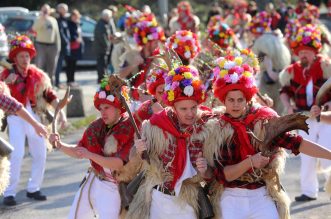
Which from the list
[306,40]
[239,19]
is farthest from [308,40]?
[239,19]

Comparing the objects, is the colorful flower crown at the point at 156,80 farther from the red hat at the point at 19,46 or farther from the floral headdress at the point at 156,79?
the red hat at the point at 19,46

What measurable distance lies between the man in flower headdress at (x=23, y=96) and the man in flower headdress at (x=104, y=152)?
301 centimetres

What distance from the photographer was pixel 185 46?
9.77m

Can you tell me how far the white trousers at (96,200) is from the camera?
23.3 ft

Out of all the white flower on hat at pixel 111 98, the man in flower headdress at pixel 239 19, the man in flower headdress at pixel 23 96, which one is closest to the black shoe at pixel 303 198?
the man in flower headdress at pixel 23 96

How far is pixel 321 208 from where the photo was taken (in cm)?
960

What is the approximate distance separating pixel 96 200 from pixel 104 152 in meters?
0.44

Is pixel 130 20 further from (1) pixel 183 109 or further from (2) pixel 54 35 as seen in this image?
(1) pixel 183 109

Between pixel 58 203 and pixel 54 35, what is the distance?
9858 mm

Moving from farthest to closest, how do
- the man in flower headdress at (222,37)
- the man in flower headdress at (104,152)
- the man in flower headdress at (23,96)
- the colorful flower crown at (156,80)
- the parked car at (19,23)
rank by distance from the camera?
the parked car at (19,23) < the man in flower headdress at (222,37) < the man in flower headdress at (23,96) < the colorful flower crown at (156,80) < the man in flower headdress at (104,152)

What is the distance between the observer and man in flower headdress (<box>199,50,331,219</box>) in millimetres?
6258

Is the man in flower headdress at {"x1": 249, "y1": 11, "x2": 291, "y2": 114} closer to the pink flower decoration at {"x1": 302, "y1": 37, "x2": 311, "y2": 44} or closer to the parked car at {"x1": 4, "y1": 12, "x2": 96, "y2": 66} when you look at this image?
the pink flower decoration at {"x1": 302, "y1": 37, "x2": 311, "y2": 44}

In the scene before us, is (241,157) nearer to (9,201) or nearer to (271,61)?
(9,201)

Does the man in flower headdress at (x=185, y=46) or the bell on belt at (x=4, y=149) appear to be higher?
the man in flower headdress at (x=185, y=46)
